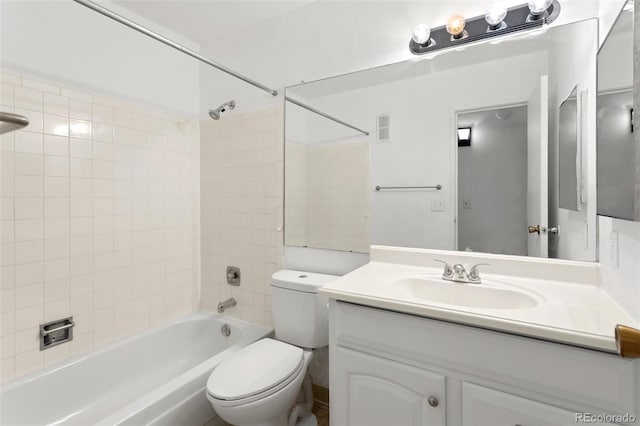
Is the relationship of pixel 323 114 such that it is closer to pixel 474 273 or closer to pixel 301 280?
pixel 301 280

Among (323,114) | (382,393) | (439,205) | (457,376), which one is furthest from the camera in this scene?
(323,114)

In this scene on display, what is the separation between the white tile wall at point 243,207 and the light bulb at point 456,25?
1019 mm

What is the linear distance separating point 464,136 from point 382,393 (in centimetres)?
112

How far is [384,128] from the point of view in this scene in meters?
1.59

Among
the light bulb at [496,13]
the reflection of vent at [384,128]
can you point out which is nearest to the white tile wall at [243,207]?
the reflection of vent at [384,128]

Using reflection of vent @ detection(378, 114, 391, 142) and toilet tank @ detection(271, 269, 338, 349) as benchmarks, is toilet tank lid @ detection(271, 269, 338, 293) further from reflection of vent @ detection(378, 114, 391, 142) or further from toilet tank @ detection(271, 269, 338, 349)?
reflection of vent @ detection(378, 114, 391, 142)

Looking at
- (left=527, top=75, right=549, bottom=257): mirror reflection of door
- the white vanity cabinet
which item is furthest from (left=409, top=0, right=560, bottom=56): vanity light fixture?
the white vanity cabinet

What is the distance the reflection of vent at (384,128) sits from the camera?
5.19 feet

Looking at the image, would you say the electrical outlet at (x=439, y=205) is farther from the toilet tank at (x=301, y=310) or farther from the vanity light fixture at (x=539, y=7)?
the vanity light fixture at (x=539, y=7)

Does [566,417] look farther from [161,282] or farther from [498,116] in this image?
[161,282]

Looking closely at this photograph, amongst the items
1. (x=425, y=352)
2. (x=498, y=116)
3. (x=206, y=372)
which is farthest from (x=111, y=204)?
(x=498, y=116)

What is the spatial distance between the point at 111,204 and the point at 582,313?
7.23 feet

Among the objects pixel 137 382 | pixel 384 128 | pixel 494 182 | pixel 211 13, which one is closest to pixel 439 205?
pixel 494 182

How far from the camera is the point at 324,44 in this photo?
1.79 metres
